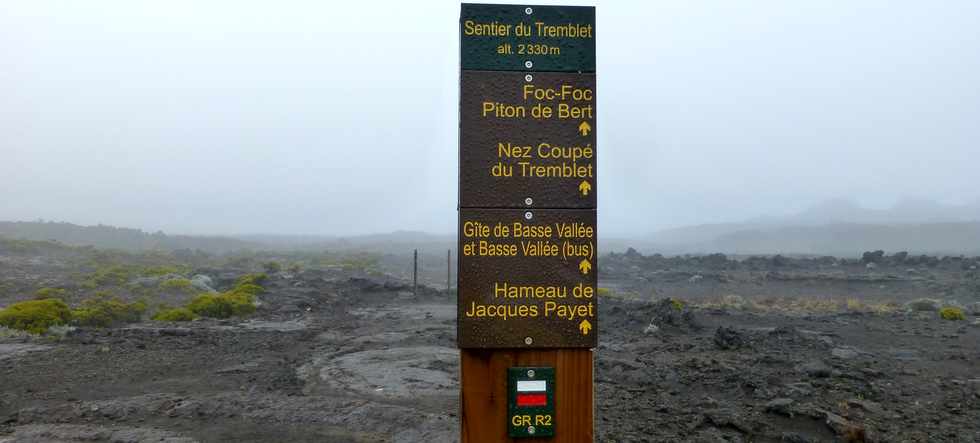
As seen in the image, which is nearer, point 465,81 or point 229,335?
point 465,81

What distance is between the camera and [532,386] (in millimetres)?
3463

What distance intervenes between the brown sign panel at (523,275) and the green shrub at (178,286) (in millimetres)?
24996

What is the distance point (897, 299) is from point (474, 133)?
95.2 ft

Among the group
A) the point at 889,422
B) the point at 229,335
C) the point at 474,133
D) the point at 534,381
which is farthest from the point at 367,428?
the point at 229,335

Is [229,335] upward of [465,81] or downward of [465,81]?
downward

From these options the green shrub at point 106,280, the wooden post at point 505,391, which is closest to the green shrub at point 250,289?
the green shrub at point 106,280

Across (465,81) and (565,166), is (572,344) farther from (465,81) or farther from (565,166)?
(465,81)

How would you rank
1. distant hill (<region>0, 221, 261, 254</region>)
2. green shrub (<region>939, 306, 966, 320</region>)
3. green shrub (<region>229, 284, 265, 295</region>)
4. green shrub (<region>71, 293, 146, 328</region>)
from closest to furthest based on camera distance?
green shrub (<region>71, 293, 146, 328</region>) → green shrub (<region>939, 306, 966, 320</region>) → green shrub (<region>229, 284, 265, 295</region>) → distant hill (<region>0, 221, 261, 254</region>)

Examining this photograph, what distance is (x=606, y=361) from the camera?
11.9 m

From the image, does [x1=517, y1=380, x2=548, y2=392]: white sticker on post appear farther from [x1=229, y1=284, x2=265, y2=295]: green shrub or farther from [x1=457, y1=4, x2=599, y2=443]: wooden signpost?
[x1=229, y1=284, x2=265, y2=295]: green shrub

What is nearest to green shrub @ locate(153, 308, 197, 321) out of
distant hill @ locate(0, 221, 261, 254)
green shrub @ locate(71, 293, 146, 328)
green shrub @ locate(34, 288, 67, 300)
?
green shrub @ locate(71, 293, 146, 328)

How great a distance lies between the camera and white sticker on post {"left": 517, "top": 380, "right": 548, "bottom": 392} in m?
3.46

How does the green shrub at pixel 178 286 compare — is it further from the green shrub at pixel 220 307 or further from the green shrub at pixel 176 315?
the green shrub at pixel 176 315

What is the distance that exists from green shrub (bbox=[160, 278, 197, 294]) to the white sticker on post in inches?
985
